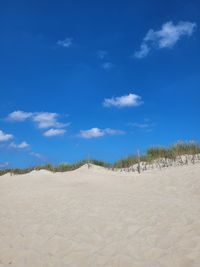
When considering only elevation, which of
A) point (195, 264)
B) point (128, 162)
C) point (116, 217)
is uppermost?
point (128, 162)

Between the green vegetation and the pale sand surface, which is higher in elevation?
the green vegetation

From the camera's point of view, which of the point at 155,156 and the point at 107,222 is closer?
the point at 107,222

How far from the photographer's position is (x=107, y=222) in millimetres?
9211

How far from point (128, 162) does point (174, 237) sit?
10.6 meters

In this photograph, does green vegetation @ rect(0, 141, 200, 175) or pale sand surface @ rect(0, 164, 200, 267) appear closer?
pale sand surface @ rect(0, 164, 200, 267)

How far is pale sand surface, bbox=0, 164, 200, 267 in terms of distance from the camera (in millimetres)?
7488

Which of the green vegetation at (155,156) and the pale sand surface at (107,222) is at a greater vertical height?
the green vegetation at (155,156)

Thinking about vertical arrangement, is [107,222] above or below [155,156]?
below

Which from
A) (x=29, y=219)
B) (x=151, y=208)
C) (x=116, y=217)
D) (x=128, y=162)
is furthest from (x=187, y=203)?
(x=128, y=162)

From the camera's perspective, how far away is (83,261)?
24.5 ft

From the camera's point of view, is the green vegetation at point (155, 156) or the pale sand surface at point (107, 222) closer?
the pale sand surface at point (107, 222)

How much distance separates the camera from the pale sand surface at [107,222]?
24.6ft

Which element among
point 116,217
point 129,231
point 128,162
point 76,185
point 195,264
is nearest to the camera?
point 195,264

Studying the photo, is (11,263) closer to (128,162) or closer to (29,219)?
(29,219)
